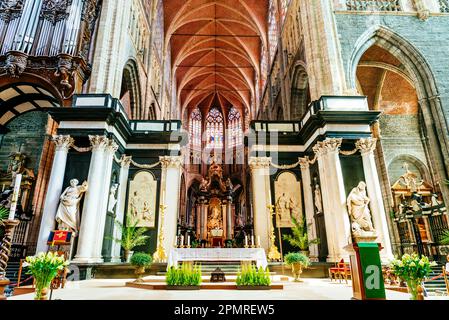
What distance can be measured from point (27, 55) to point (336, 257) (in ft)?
47.9

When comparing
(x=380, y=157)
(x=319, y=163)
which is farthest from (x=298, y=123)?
(x=380, y=157)

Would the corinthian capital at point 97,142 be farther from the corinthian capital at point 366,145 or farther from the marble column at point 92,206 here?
the corinthian capital at point 366,145

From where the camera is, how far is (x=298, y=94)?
56.2 ft

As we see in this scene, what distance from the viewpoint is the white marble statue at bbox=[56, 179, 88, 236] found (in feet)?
31.1

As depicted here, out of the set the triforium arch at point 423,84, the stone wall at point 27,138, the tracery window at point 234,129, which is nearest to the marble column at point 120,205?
the stone wall at point 27,138

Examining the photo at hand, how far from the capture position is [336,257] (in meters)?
9.78

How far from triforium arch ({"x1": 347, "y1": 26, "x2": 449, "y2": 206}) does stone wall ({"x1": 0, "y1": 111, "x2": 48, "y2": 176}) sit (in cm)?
1637

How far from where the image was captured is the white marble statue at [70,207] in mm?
9492

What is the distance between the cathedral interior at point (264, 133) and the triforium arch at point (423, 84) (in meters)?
0.05

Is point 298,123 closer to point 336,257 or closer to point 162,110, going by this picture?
point 336,257

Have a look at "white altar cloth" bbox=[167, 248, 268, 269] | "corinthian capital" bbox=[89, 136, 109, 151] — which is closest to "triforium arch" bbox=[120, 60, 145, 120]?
"corinthian capital" bbox=[89, 136, 109, 151]

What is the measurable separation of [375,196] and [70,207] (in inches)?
439

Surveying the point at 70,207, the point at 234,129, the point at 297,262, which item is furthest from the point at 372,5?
the point at 234,129

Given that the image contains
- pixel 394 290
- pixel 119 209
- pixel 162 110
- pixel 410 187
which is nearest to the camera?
pixel 394 290
